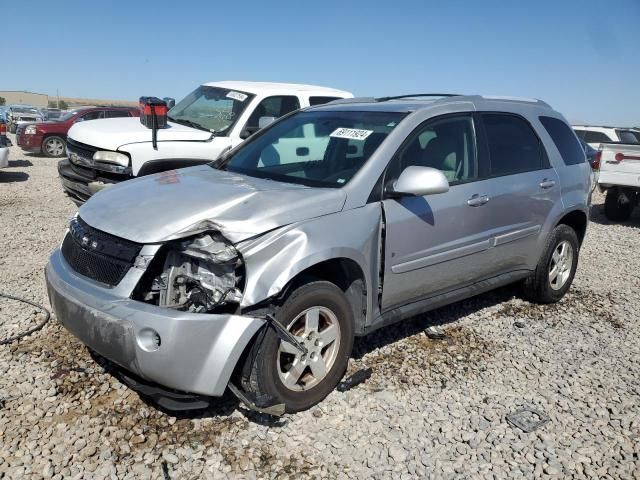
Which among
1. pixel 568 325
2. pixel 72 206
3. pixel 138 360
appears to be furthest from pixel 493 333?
pixel 72 206

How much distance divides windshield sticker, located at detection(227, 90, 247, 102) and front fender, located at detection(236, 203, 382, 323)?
14.0 feet

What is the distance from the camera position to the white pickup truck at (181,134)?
6.25m

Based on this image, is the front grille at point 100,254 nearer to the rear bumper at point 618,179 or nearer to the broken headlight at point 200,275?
the broken headlight at point 200,275

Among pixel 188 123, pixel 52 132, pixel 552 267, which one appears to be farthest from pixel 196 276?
pixel 52 132

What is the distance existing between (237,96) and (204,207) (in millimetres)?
4474

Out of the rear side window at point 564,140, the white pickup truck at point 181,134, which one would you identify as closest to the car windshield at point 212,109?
the white pickup truck at point 181,134

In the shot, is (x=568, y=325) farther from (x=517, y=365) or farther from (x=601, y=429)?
(x=601, y=429)

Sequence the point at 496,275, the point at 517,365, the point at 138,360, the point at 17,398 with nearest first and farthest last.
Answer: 1. the point at 138,360
2. the point at 17,398
3. the point at 517,365
4. the point at 496,275

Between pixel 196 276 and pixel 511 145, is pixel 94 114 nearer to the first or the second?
pixel 511 145

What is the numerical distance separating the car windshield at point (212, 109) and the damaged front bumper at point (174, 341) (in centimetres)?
442

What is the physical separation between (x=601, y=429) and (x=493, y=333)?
1.41 metres

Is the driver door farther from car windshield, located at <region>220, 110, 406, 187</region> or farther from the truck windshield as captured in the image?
the truck windshield

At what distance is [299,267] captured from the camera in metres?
3.06

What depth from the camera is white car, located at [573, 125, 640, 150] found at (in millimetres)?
15250
